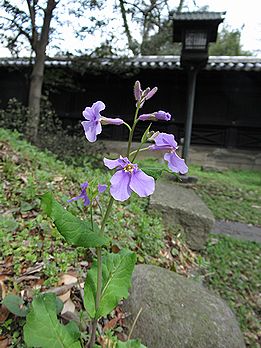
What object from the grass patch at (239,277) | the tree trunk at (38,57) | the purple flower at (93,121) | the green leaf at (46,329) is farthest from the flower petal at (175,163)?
the tree trunk at (38,57)

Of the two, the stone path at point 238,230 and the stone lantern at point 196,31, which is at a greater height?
the stone lantern at point 196,31

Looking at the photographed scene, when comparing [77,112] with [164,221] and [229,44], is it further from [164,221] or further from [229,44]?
[229,44]

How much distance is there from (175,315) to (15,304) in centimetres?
106

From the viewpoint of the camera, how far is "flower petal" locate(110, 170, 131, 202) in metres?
0.97

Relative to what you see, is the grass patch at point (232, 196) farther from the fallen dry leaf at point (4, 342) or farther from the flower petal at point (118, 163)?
the flower petal at point (118, 163)

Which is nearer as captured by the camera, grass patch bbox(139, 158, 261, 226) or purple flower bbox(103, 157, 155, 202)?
purple flower bbox(103, 157, 155, 202)

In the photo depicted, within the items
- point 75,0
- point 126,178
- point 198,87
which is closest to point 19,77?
point 75,0

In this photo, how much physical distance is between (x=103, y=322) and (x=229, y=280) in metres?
2.05

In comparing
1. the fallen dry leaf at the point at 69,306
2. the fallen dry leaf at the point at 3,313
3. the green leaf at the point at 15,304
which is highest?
the green leaf at the point at 15,304

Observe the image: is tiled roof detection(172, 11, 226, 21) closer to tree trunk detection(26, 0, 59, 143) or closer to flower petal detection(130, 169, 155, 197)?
tree trunk detection(26, 0, 59, 143)

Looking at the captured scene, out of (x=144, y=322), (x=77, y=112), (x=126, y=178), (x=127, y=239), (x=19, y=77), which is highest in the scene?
(x=19, y=77)

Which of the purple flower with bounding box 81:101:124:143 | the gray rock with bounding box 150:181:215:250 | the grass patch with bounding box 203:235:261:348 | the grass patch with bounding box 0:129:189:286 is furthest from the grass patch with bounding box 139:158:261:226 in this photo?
the purple flower with bounding box 81:101:124:143

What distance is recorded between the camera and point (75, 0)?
22.6 feet

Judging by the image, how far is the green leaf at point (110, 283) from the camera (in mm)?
1255
